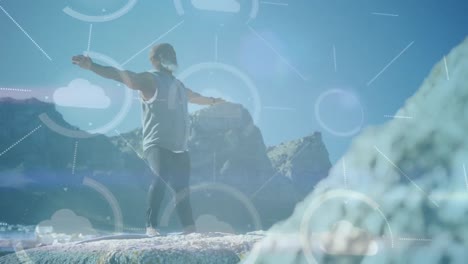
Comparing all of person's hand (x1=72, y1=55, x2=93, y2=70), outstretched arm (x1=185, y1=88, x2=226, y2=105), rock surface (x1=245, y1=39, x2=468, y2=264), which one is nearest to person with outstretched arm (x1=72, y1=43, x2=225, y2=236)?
outstretched arm (x1=185, y1=88, x2=226, y2=105)

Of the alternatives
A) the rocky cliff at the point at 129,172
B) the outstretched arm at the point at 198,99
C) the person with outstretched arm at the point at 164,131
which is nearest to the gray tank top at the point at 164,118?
the person with outstretched arm at the point at 164,131

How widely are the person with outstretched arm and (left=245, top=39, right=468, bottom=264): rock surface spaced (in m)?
3.18

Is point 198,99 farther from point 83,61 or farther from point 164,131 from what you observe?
point 83,61

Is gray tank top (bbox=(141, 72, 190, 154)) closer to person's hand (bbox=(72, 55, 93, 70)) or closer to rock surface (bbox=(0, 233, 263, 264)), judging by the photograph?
person's hand (bbox=(72, 55, 93, 70))

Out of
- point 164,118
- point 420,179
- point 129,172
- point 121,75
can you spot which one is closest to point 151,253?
point 420,179

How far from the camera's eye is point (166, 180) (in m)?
4.56

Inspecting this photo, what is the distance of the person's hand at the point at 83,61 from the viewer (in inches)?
147

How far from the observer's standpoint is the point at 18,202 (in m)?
126

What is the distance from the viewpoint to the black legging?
4.49 metres

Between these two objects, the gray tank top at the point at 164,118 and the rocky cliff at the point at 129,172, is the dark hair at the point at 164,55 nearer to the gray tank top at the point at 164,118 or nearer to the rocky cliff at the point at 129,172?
the gray tank top at the point at 164,118

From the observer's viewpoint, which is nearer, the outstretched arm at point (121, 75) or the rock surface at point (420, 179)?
the rock surface at point (420, 179)

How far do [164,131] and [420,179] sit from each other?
357 cm

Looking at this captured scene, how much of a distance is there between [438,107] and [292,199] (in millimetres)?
148006

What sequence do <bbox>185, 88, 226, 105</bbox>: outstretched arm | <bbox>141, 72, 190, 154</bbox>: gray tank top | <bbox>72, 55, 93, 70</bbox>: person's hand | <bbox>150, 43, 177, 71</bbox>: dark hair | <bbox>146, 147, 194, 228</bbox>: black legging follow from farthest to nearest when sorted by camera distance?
<bbox>185, 88, 226, 105</bbox>: outstretched arm, <bbox>150, 43, 177, 71</bbox>: dark hair, <bbox>141, 72, 190, 154</bbox>: gray tank top, <bbox>146, 147, 194, 228</bbox>: black legging, <bbox>72, 55, 93, 70</bbox>: person's hand
